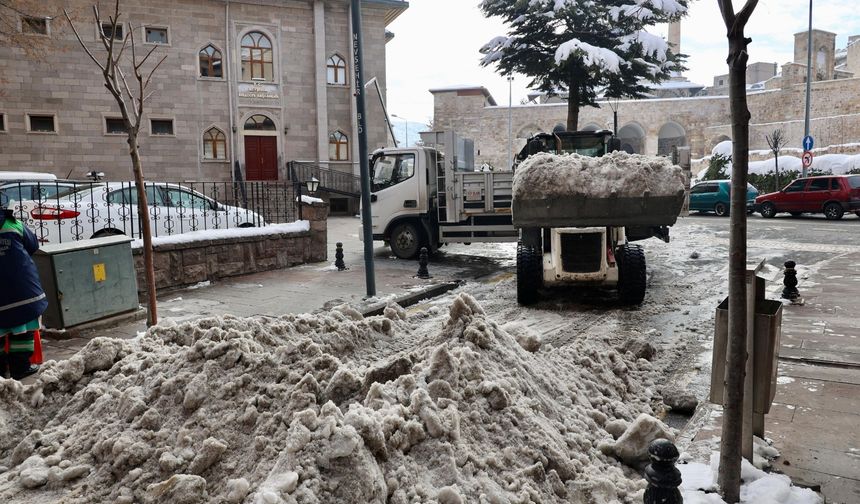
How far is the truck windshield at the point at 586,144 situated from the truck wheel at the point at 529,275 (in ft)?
11.1

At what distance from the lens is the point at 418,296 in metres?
9.91

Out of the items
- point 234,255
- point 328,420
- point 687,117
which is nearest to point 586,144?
point 234,255

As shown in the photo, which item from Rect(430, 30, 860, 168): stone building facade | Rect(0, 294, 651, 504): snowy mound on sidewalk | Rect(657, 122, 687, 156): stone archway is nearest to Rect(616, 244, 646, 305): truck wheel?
Rect(0, 294, 651, 504): snowy mound on sidewalk

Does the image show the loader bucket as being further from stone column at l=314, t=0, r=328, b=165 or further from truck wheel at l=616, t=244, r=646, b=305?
stone column at l=314, t=0, r=328, b=165

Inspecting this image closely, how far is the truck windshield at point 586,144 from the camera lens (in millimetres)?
11594

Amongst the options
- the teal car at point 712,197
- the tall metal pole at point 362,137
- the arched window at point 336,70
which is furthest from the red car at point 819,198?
the tall metal pole at point 362,137

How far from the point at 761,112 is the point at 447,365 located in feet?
177

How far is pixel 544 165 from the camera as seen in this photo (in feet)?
26.8

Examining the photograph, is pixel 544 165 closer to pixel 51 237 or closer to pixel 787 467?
pixel 787 467

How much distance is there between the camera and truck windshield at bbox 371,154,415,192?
45.1 feet

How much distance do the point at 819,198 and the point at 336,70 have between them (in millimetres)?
22996

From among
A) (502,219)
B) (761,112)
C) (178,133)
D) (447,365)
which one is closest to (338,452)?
(447,365)

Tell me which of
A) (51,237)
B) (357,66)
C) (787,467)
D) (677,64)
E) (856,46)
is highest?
(856,46)

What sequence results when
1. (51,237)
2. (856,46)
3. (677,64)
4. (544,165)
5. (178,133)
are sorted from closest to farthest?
(544,165) → (51,237) → (677,64) → (178,133) → (856,46)
